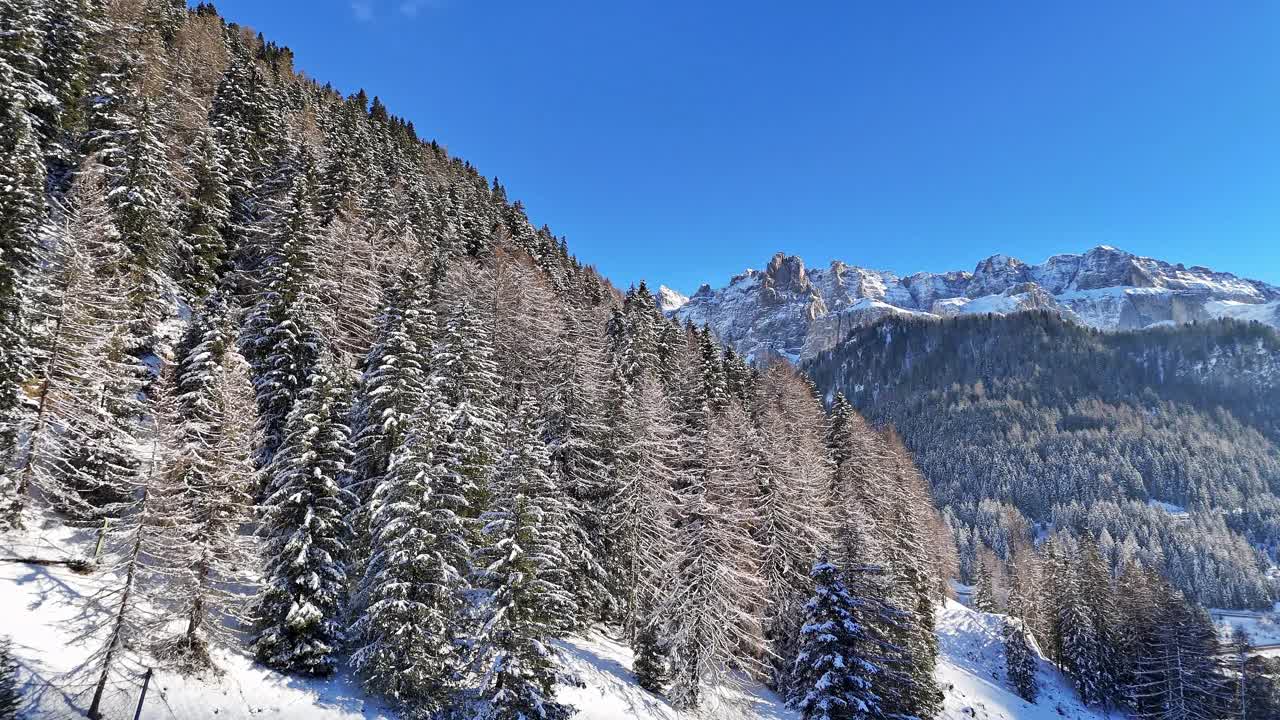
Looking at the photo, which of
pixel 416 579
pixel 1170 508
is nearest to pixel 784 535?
pixel 416 579

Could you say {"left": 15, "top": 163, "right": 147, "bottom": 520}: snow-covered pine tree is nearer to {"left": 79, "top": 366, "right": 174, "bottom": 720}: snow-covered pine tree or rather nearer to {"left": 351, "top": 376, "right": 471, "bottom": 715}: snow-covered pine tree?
{"left": 79, "top": 366, "right": 174, "bottom": 720}: snow-covered pine tree

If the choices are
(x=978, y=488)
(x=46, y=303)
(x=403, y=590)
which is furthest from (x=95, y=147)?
(x=978, y=488)

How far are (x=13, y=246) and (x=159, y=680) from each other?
17475mm

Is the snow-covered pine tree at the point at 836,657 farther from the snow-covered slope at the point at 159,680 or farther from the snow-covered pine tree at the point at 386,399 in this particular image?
the snow-covered pine tree at the point at 386,399

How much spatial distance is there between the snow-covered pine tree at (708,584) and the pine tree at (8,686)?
2061 cm

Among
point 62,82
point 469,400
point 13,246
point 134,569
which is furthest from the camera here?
point 62,82

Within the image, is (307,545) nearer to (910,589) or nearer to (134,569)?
(134,569)

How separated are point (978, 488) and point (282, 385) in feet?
710

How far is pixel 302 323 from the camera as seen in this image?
2972cm

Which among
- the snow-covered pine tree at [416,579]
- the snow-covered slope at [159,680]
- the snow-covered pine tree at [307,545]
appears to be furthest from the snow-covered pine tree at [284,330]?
the snow-covered slope at [159,680]

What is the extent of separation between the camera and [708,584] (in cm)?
2656

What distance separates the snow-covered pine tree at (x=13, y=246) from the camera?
19922 millimetres

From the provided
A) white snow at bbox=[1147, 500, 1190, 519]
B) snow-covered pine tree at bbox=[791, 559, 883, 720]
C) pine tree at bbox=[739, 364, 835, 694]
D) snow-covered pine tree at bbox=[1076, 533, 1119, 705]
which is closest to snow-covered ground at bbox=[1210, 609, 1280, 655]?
white snow at bbox=[1147, 500, 1190, 519]

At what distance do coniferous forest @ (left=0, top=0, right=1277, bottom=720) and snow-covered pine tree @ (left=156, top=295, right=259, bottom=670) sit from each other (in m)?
0.12
